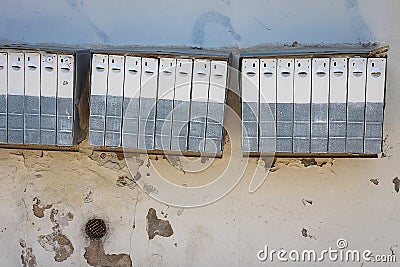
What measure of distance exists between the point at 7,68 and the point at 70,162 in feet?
1.53

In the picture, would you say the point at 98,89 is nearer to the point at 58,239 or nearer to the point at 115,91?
the point at 115,91

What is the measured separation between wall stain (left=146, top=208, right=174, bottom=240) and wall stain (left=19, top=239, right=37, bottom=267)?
505mm

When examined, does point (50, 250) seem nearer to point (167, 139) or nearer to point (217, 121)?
point (167, 139)

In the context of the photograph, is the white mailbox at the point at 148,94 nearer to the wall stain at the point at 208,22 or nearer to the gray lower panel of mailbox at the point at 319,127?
the wall stain at the point at 208,22

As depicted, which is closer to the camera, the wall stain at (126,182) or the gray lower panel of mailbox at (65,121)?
the gray lower panel of mailbox at (65,121)

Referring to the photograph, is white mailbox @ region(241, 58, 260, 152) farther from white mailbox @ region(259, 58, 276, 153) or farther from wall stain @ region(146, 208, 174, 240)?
wall stain @ region(146, 208, 174, 240)

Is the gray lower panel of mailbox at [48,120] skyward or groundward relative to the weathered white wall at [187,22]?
groundward

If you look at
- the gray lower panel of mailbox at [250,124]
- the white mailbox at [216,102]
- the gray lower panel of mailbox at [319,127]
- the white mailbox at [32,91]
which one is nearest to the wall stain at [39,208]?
the white mailbox at [32,91]

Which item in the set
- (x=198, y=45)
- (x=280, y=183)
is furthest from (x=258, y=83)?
(x=280, y=183)

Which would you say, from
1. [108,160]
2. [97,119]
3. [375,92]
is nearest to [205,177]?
[108,160]

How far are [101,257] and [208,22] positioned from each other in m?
1.07

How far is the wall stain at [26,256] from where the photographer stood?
7.07 feet

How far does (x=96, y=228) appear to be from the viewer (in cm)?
214

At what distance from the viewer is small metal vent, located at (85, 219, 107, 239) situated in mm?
2137
